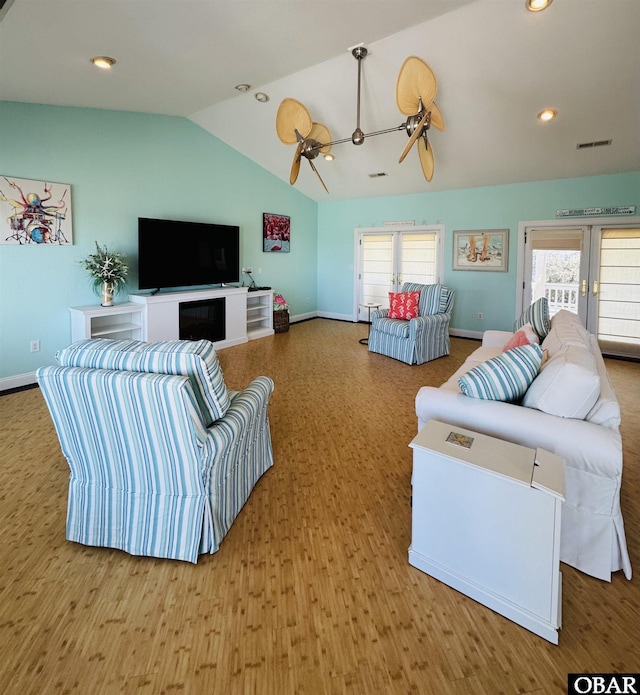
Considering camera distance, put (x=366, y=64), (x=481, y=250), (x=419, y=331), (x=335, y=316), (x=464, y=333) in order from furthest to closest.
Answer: (x=335, y=316) < (x=464, y=333) < (x=481, y=250) < (x=419, y=331) < (x=366, y=64)

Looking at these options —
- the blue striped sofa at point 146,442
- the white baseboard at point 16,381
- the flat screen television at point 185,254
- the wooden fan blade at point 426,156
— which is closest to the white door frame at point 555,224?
the wooden fan blade at point 426,156

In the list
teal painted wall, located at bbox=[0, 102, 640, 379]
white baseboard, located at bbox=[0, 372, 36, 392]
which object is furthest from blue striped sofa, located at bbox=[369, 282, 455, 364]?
white baseboard, located at bbox=[0, 372, 36, 392]

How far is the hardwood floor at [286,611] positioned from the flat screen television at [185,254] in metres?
3.28

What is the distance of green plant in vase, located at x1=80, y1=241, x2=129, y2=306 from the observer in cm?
474

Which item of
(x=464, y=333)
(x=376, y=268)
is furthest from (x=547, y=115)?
(x=376, y=268)

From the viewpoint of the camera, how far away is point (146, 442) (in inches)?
71.7

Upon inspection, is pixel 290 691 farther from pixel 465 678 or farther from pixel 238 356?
pixel 238 356

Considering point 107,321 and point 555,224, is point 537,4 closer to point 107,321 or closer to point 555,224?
point 555,224

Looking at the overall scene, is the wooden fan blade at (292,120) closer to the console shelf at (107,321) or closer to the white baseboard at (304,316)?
the console shelf at (107,321)

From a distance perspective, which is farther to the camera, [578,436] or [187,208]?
[187,208]

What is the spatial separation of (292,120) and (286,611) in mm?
4154

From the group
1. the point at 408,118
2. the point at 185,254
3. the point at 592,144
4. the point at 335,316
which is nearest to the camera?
the point at 408,118

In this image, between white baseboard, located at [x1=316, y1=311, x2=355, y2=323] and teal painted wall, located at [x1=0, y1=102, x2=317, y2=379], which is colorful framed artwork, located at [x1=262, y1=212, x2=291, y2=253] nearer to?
teal painted wall, located at [x1=0, y1=102, x2=317, y2=379]

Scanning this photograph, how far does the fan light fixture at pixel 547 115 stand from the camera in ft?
14.1
